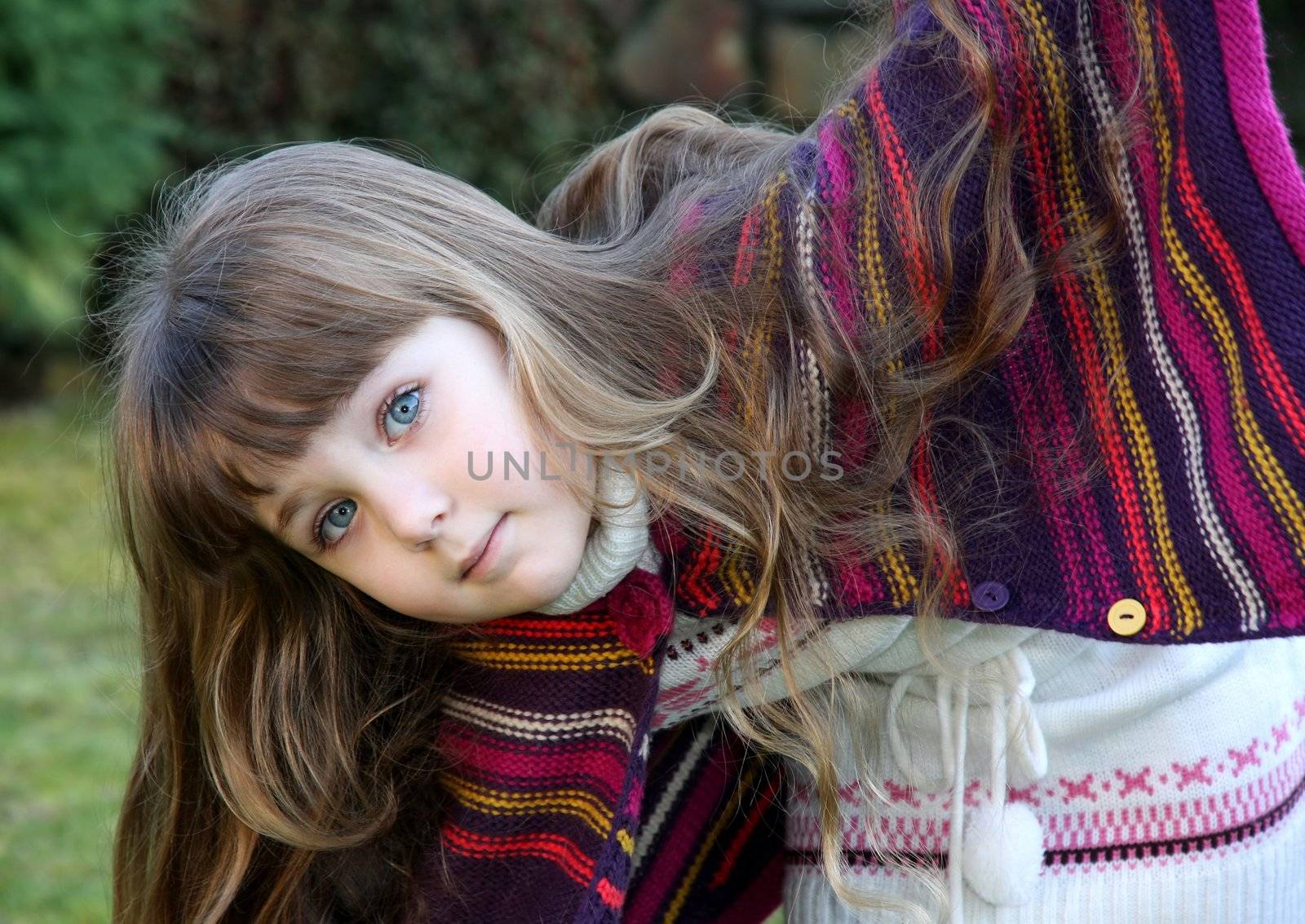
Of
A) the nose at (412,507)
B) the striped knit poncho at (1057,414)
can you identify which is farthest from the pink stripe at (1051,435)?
the nose at (412,507)

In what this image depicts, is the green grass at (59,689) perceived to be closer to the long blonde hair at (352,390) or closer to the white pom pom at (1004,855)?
the long blonde hair at (352,390)

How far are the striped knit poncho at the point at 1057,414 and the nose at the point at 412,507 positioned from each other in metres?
0.22

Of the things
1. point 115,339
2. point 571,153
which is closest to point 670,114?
point 115,339

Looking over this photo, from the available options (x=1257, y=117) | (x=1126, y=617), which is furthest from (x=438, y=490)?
(x=1257, y=117)

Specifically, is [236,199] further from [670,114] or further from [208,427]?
[670,114]

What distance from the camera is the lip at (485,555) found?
1.25 m

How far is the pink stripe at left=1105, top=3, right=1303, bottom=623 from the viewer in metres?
1.18

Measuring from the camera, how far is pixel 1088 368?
130 centimetres

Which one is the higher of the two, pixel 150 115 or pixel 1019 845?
pixel 1019 845

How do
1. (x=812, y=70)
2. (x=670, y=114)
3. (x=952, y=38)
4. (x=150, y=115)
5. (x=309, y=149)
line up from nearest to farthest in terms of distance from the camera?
(x=952, y=38) → (x=309, y=149) → (x=670, y=114) → (x=150, y=115) → (x=812, y=70)

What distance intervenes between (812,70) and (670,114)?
12.4ft

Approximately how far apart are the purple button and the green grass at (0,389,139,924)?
3.30 feet

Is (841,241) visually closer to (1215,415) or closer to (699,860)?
(1215,415)

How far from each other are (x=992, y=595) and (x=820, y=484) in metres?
0.20
